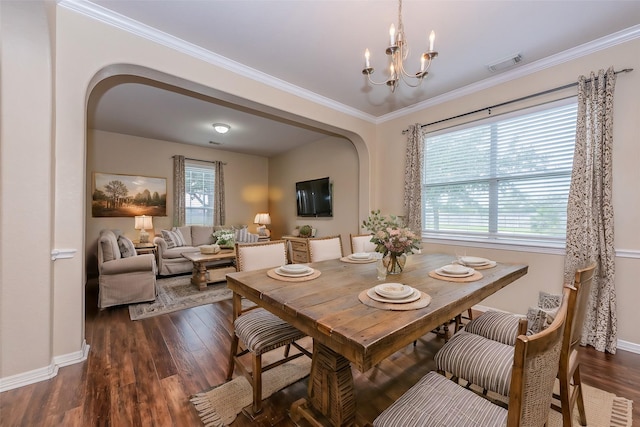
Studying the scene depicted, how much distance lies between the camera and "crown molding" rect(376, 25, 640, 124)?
232 cm

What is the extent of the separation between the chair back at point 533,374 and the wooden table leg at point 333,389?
0.77 metres

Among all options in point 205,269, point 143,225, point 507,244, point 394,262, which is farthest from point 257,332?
point 143,225

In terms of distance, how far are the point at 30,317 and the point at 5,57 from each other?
5.91 ft

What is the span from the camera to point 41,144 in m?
1.90

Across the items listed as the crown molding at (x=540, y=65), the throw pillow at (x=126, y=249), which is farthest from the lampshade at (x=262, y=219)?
the crown molding at (x=540, y=65)

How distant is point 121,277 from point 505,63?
16.5ft

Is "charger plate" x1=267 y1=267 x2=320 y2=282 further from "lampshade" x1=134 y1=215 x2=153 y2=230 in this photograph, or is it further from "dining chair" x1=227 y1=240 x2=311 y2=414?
"lampshade" x1=134 y1=215 x2=153 y2=230

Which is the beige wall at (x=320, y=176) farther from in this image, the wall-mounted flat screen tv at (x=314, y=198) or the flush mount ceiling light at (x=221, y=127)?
the flush mount ceiling light at (x=221, y=127)

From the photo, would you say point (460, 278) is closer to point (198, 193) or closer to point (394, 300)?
point (394, 300)

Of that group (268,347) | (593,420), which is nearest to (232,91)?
(268,347)

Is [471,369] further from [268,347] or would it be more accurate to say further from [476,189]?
[476,189]

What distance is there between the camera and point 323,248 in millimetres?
2709

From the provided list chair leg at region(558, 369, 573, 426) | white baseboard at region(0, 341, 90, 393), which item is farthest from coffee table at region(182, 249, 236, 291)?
chair leg at region(558, 369, 573, 426)

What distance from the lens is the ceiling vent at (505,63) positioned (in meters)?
2.67
